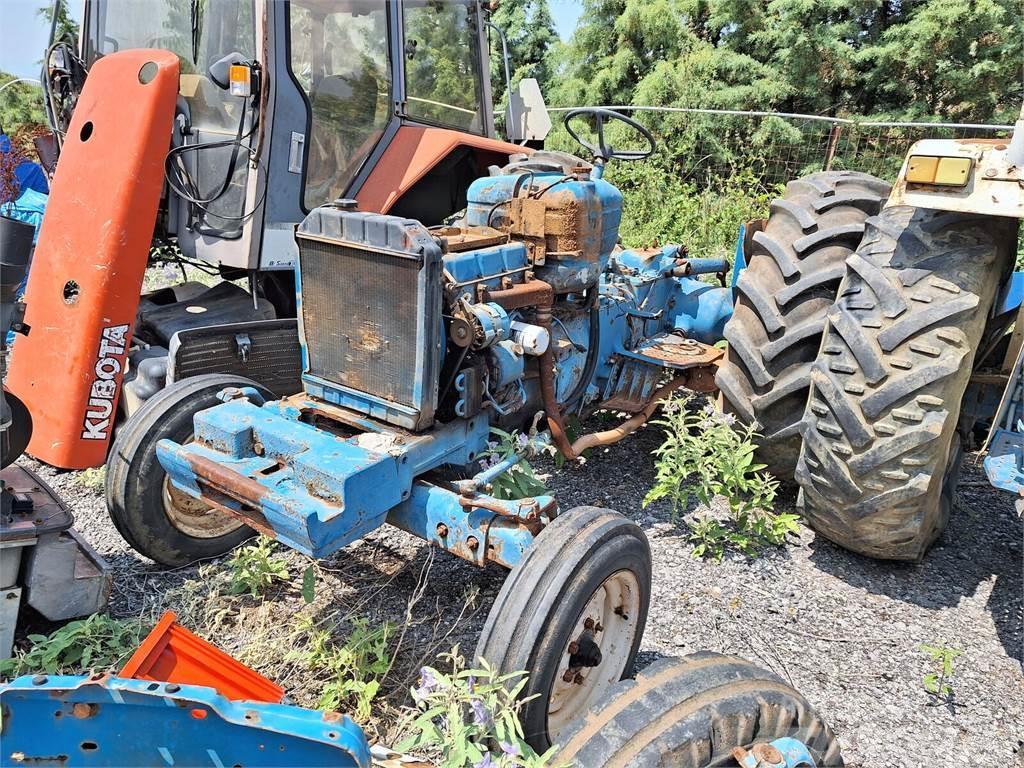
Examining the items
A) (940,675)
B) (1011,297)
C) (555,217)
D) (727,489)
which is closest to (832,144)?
(1011,297)

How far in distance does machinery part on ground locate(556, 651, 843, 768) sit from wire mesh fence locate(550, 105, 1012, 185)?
8348 mm

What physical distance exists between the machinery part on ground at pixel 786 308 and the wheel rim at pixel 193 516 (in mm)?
2138

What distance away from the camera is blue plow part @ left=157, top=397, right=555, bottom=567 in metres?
2.27

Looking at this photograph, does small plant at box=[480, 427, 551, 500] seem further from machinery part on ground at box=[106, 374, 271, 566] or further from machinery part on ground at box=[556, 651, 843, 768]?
machinery part on ground at box=[556, 651, 843, 768]

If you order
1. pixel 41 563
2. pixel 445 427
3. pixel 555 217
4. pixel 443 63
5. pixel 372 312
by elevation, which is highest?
pixel 443 63

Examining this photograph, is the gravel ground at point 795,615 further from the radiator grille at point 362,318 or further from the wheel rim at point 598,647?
the radiator grille at point 362,318

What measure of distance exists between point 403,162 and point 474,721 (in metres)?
3.28

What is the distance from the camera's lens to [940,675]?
8.63 feet

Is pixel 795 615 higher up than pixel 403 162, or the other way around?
pixel 403 162

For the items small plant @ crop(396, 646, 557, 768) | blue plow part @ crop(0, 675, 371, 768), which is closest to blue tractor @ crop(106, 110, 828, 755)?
small plant @ crop(396, 646, 557, 768)

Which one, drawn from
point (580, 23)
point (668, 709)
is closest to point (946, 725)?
point (668, 709)

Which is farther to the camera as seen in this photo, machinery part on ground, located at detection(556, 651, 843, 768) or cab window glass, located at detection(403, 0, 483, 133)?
cab window glass, located at detection(403, 0, 483, 133)

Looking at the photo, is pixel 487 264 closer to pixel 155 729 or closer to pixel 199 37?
pixel 155 729

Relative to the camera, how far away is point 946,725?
242 cm
